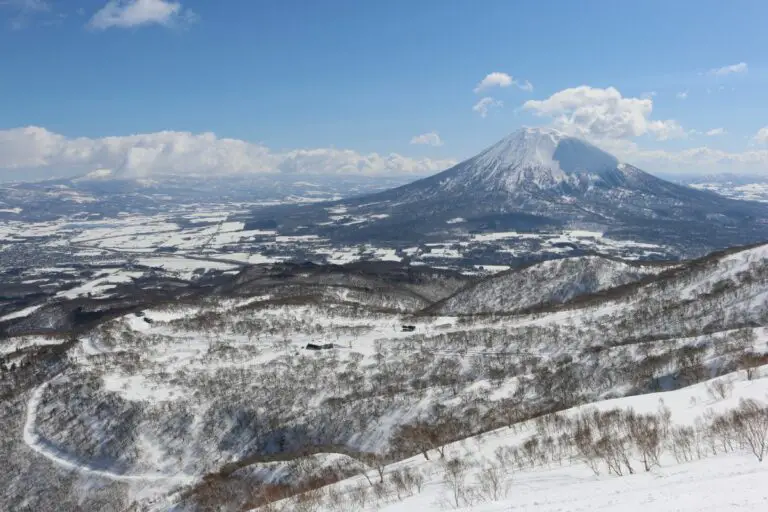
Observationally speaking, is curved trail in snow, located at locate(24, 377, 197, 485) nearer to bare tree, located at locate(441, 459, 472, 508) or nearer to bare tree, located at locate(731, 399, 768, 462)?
bare tree, located at locate(441, 459, 472, 508)

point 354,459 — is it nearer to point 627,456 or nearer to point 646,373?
point 627,456

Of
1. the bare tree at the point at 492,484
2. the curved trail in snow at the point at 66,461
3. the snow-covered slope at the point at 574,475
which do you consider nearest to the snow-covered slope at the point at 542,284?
the curved trail in snow at the point at 66,461

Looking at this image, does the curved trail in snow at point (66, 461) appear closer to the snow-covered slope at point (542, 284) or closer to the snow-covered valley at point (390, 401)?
the snow-covered valley at point (390, 401)

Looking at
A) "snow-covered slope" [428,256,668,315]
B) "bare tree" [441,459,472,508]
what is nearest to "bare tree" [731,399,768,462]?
"bare tree" [441,459,472,508]

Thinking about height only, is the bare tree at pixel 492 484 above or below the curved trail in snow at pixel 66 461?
above

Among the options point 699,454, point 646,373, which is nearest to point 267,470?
point 699,454
